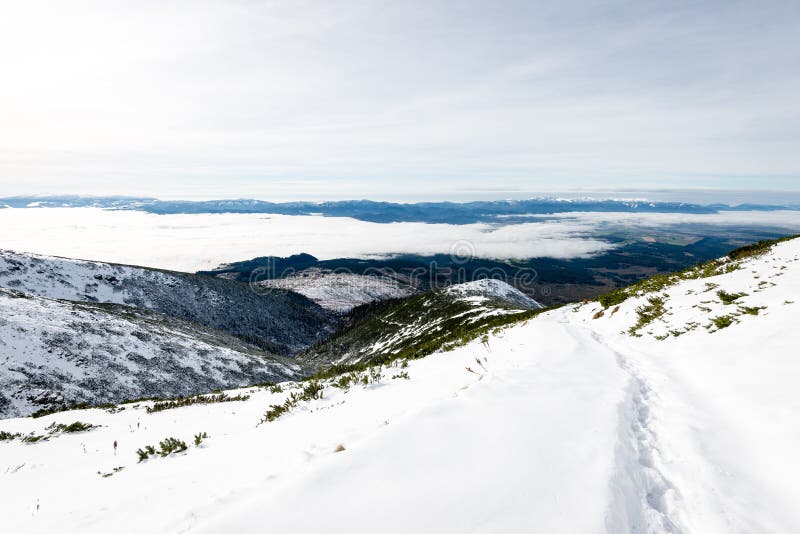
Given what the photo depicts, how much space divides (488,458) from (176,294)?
5791 inches

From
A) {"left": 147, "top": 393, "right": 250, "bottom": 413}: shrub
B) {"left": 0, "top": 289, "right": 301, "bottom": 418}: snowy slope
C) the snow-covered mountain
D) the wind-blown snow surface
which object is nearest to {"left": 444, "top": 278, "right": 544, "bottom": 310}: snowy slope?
the snow-covered mountain

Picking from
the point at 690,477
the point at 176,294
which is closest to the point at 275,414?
the point at 690,477

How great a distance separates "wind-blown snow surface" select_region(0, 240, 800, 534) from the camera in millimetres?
3584

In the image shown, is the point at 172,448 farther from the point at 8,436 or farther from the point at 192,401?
the point at 8,436

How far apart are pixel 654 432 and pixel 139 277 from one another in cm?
14890

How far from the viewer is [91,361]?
35594 millimetres

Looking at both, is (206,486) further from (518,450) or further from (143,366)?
(143,366)

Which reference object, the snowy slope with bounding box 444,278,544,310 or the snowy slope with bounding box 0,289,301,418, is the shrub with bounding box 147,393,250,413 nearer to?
the snowy slope with bounding box 0,289,301,418

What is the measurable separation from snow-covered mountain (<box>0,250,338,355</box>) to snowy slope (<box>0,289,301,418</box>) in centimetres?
4884

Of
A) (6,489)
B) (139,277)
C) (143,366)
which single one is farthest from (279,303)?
(6,489)

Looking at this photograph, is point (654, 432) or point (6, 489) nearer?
point (654, 432)

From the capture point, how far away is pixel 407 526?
10.6 feet

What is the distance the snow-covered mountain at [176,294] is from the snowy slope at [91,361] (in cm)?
4884

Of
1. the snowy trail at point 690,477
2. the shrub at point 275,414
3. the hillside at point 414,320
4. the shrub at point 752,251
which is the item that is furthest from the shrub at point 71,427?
the hillside at point 414,320
